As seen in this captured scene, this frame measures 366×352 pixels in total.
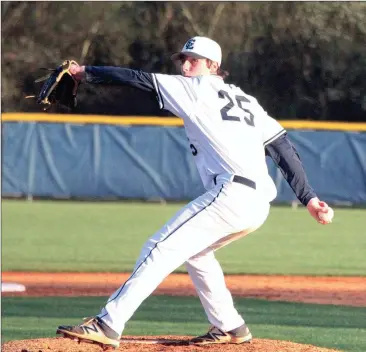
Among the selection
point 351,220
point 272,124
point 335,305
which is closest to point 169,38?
point 351,220

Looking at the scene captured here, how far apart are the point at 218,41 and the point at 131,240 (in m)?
11.4

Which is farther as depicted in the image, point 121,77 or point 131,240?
point 131,240

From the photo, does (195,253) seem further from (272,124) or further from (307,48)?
(307,48)

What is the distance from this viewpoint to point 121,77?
4.86m

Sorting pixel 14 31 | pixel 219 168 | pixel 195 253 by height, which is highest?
pixel 14 31

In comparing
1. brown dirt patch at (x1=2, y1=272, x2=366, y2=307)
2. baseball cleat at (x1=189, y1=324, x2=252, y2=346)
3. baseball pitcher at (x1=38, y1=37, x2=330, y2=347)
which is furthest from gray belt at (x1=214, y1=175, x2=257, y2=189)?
brown dirt patch at (x1=2, y1=272, x2=366, y2=307)

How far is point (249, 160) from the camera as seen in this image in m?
5.00

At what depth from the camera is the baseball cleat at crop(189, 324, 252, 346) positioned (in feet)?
17.9

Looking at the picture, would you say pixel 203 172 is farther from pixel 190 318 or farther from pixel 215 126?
pixel 190 318

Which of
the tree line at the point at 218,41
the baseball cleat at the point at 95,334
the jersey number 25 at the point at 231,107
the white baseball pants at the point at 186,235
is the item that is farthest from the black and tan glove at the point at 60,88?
the tree line at the point at 218,41

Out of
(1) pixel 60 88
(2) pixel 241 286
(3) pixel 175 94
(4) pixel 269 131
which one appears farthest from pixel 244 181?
(2) pixel 241 286

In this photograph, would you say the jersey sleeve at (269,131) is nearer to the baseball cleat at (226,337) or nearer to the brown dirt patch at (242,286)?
the baseball cleat at (226,337)

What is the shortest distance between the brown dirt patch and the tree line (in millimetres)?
12921

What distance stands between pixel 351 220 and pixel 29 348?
40.5ft
